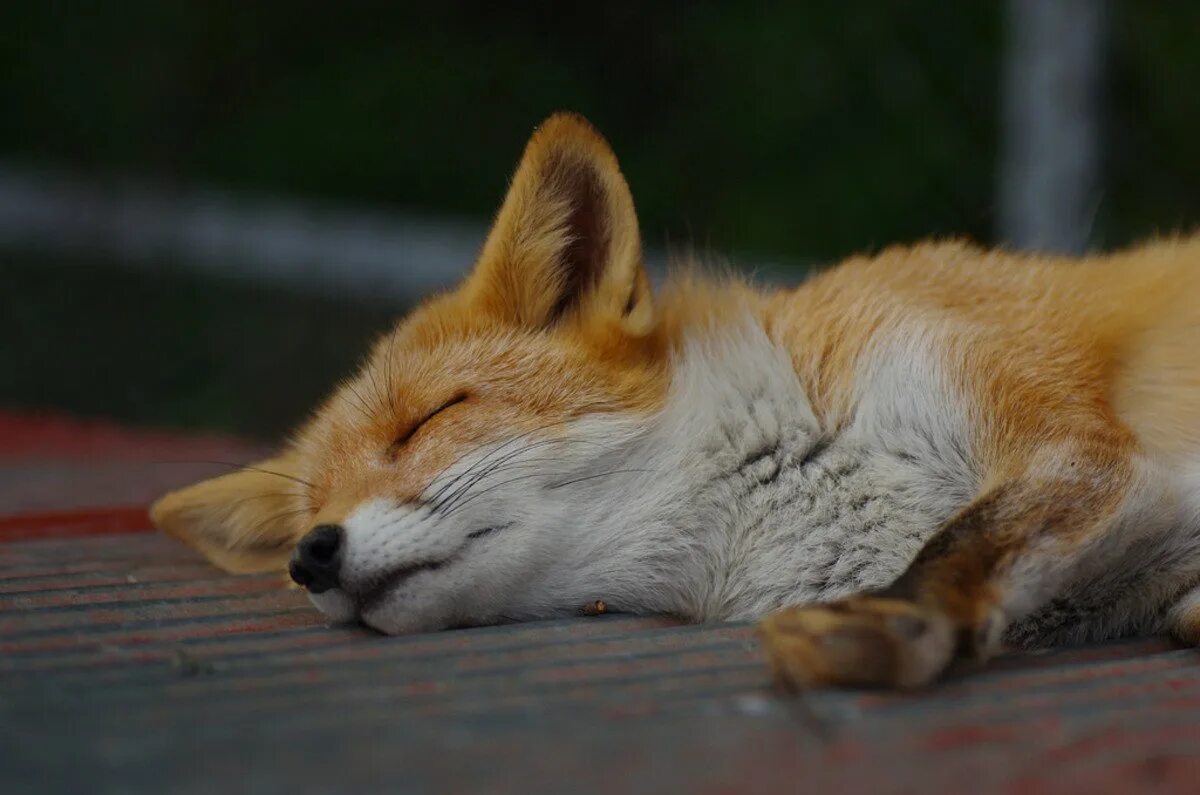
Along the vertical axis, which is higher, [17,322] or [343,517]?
[343,517]

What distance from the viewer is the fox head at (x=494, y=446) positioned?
1.82 m

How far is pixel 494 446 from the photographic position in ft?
6.35

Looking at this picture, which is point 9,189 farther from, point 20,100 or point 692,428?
point 692,428

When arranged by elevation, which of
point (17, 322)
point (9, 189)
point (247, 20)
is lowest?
point (17, 322)

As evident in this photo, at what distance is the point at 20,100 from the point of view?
7418 mm

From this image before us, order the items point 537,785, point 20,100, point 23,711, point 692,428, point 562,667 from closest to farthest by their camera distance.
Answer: point 537,785 < point 23,711 < point 562,667 < point 692,428 < point 20,100

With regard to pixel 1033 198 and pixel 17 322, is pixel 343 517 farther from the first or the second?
pixel 17 322

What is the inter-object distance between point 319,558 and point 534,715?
544 millimetres

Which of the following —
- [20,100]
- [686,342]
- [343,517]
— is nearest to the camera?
[343,517]

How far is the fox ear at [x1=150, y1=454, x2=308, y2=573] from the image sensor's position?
2.32m

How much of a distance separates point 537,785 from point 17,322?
6.39m

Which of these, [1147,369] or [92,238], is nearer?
[1147,369]

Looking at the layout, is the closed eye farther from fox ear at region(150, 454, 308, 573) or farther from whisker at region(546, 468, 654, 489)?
fox ear at region(150, 454, 308, 573)

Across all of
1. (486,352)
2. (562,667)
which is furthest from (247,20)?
(562,667)
